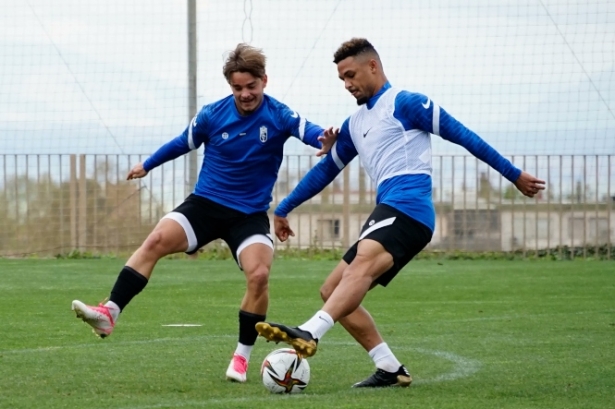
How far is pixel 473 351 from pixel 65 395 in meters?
3.15

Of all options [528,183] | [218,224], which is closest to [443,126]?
[528,183]

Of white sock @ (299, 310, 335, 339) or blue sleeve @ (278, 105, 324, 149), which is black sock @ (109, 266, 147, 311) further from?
white sock @ (299, 310, 335, 339)

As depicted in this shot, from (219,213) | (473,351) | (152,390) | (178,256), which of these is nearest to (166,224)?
(219,213)

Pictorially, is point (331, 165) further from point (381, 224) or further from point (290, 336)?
point (290, 336)

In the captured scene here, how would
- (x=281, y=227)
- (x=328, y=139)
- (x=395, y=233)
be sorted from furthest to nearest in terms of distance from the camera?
(x=281, y=227) < (x=328, y=139) < (x=395, y=233)

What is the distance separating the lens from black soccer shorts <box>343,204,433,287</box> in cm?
690

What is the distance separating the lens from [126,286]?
7.63m

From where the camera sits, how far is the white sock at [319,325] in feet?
21.1

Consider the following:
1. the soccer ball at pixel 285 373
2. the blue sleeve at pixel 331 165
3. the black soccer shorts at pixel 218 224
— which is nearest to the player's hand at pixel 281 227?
the black soccer shorts at pixel 218 224

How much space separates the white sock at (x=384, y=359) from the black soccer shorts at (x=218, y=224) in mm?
1097

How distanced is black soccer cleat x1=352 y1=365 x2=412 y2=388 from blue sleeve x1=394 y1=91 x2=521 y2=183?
1.24m

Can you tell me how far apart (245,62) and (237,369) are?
183cm

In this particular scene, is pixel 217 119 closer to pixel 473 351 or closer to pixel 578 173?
pixel 473 351

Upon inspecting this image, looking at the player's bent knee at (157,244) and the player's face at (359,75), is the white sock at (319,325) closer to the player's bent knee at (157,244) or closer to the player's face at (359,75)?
the player's face at (359,75)
